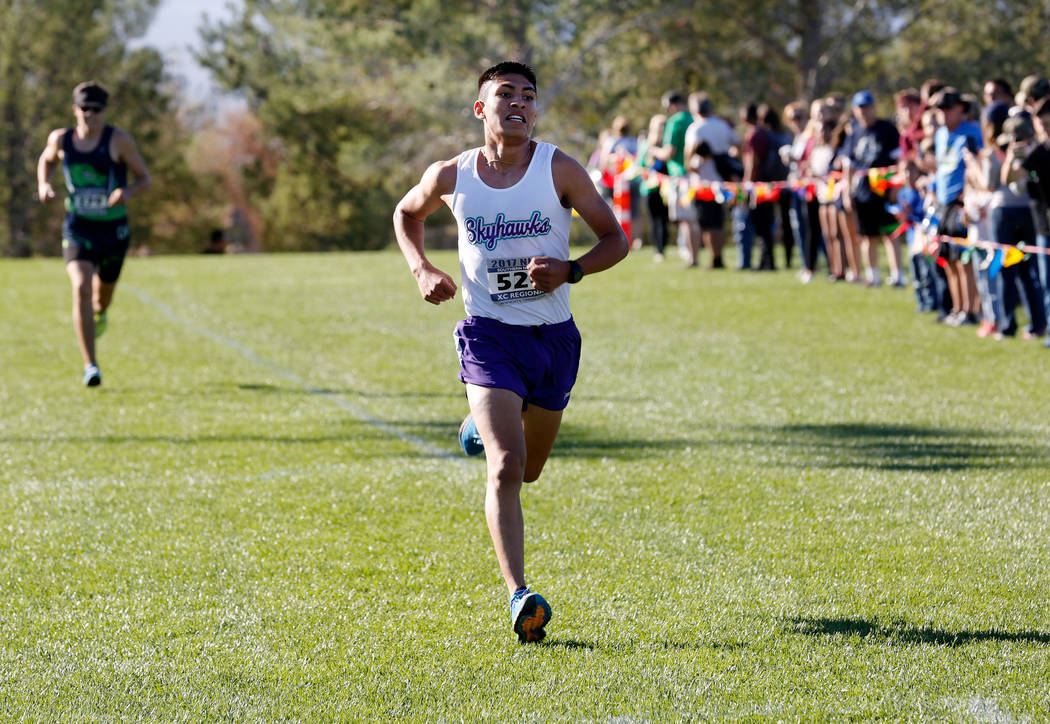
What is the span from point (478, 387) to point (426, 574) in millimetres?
961

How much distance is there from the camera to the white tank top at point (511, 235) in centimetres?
480

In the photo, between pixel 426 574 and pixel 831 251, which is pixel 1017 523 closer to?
pixel 426 574

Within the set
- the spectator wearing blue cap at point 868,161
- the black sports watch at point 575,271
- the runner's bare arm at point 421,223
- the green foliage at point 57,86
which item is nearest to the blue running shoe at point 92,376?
the runner's bare arm at point 421,223

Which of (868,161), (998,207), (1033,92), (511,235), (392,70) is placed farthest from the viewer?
(392,70)

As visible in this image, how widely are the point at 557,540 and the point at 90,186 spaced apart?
5682mm

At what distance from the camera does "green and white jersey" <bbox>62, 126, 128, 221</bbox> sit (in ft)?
32.9

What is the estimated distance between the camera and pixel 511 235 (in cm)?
481

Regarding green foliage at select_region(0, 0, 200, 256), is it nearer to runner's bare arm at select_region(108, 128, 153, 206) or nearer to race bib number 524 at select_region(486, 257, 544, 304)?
runner's bare arm at select_region(108, 128, 153, 206)

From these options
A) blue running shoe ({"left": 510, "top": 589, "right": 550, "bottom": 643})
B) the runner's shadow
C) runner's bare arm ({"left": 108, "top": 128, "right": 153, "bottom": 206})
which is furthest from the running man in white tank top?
runner's bare arm ({"left": 108, "top": 128, "right": 153, "bottom": 206})

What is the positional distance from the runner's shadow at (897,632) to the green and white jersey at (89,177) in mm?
6986

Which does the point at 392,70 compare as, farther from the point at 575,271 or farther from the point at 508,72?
the point at 575,271

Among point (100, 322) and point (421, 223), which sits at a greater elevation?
point (421, 223)

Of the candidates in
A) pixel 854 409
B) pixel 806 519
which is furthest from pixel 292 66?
pixel 806 519

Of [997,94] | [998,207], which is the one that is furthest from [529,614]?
[997,94]
